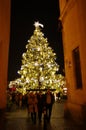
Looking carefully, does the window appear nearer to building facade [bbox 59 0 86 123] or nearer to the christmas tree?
A: building facade [bbox 59 0 86 123]

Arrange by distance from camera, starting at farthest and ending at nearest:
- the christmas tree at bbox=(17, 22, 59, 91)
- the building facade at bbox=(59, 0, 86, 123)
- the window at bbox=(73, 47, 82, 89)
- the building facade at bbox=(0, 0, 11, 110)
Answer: the christmas tree at bbox=(17, 22, 59, 91) < the building facade at bbox=(0, 0, 11, 110) < the window at bbox=(73, 47, 82, 89) < the building facade at bbox=(59, 0, 86, 123)

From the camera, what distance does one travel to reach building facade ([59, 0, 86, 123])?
13.1m

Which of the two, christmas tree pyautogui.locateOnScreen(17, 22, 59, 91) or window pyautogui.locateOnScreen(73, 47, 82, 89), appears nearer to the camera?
window pyautogui.locateOnScreen(73, 47, 82, 89)

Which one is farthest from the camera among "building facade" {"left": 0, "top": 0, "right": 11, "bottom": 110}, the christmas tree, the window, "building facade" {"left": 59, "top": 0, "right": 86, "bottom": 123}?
the christmas tree

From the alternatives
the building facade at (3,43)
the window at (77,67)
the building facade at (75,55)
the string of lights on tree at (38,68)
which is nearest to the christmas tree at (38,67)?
the string of lights on tree at (38,68)

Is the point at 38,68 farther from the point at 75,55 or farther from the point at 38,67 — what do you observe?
the point at 75,55

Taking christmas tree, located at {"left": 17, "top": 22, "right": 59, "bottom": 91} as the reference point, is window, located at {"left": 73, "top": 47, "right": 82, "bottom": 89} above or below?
below

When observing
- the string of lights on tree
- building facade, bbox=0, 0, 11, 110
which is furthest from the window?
the string of lights on tree

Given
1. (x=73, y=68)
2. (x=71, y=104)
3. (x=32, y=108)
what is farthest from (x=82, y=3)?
(x=32, y=108)

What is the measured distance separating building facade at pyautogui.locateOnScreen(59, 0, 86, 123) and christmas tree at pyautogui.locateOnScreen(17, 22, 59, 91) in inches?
807

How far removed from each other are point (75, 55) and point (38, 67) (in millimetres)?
23514

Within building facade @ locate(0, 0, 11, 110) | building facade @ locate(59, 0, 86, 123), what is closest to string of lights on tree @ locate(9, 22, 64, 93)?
building facade @ locate(0, 0, 11, 110)

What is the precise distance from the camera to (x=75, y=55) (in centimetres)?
1510

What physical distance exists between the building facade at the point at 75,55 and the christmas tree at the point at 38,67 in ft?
67.2
